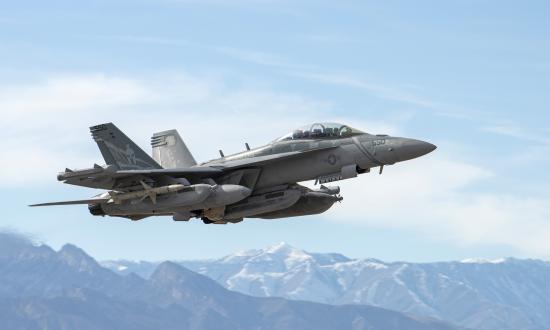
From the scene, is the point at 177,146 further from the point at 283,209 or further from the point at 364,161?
the point at 364,161

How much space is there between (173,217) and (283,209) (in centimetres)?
511

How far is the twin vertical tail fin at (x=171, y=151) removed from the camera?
2111 inches

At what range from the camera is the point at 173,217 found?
1832 inches

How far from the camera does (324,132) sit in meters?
46.2

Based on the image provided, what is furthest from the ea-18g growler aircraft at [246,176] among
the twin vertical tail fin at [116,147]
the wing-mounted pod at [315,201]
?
the twin vertical tail fin at [116,147]

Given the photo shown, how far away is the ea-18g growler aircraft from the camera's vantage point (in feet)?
147

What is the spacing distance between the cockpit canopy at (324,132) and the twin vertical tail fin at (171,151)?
8299 millimetres

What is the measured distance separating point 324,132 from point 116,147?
938 centimetres

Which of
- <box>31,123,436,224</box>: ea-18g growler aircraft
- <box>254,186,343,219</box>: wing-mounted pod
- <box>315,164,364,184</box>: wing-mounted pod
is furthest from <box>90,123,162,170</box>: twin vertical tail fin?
<box>315,164,364,184</box>: wing-mounted pod

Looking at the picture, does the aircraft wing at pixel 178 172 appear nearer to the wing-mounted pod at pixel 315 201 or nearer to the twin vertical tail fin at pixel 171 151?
the wing-mounted pod at pixel 315 201

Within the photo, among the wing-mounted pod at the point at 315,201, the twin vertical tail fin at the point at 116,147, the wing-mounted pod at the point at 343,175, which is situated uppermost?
the twin vertical tail fin at the point at 116,147

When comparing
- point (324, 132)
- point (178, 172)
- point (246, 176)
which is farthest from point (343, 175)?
point (178, 172)

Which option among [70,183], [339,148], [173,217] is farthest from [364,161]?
[70,183]

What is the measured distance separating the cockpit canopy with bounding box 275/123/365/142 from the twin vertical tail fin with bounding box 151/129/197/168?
27.2 feet
